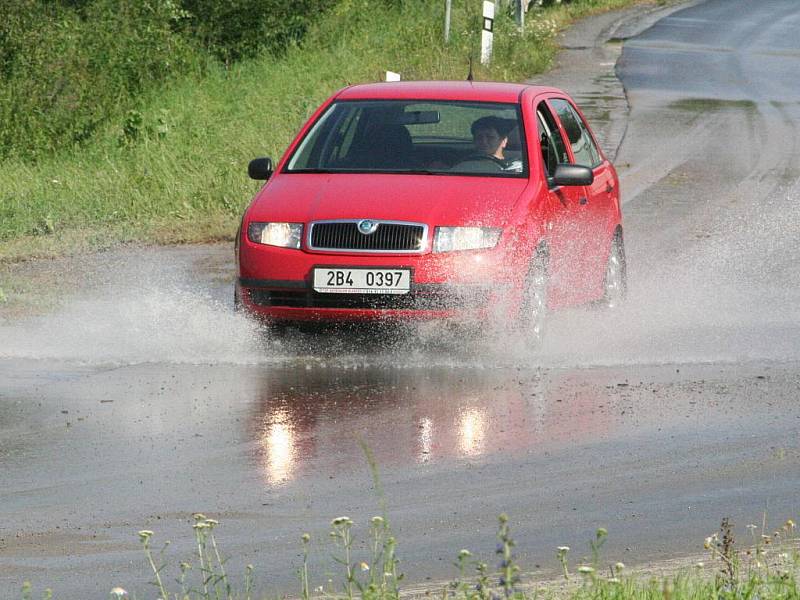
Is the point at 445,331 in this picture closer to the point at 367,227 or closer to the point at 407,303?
the point at 407,303

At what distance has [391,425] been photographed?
7.95 m

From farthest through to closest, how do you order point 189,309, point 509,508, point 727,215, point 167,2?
1. point 167,2
2. point 727,215
3. point 189,309
4. point 509,508

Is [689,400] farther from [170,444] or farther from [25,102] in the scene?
[25,102]

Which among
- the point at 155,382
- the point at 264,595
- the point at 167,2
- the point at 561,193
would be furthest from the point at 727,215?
the point at 167,2

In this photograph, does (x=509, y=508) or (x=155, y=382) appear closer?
(x=509, y=508)

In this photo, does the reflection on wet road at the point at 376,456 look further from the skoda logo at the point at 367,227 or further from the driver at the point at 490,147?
the driver at the point at 490,147

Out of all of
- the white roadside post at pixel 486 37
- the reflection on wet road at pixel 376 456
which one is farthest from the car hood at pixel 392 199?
the white roadside post at pixel 486 37

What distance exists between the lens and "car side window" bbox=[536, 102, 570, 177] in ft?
36.1

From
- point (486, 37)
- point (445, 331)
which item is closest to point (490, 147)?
point (445, 331)

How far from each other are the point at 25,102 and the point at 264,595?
63.6 ft

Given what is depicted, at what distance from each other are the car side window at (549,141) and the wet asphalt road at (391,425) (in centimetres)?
109

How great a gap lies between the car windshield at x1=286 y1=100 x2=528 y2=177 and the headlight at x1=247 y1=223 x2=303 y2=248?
861mm

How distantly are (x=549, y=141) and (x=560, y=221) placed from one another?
0.80m

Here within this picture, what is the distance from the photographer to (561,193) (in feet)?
35.4
